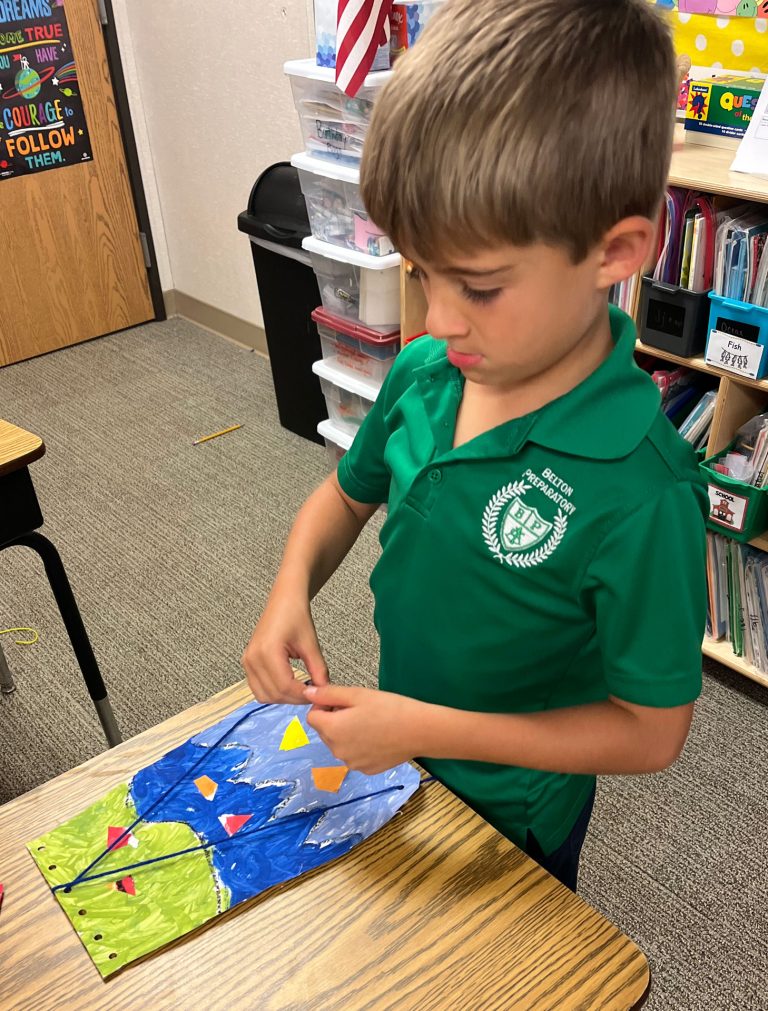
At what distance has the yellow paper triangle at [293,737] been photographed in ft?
2.84

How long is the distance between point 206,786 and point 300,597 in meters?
0.19

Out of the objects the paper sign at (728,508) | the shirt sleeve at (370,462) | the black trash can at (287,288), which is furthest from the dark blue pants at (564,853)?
the black trash can at (287,288)

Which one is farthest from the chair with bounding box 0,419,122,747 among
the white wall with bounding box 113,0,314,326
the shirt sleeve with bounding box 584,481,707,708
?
the white wall with bounding box 113,0,314,326

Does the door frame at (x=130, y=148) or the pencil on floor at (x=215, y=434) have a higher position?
the door frame at (x=130, y=148)

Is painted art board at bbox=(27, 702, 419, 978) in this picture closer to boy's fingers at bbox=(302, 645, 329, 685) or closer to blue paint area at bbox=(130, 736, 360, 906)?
blue paint area at bbox=(130, 736, 360, 906)

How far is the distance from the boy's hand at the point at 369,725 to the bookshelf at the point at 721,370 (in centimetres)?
109

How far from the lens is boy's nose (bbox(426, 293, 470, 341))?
0.63 meters

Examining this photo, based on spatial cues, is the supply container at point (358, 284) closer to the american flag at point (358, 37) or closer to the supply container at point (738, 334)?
the american flag at point (358, 37)

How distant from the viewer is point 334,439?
2676mm

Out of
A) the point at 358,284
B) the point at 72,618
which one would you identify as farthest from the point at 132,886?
the point at 358,284

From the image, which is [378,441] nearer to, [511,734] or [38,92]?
[511,734]

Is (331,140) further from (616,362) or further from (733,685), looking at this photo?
(616,362)

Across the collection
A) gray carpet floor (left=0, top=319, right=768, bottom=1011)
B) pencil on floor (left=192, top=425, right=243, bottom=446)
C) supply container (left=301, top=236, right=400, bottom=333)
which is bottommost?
gray carpet floor (left=0, top=319, right=768, bottom=1011)

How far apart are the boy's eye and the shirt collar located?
0.41 feet
